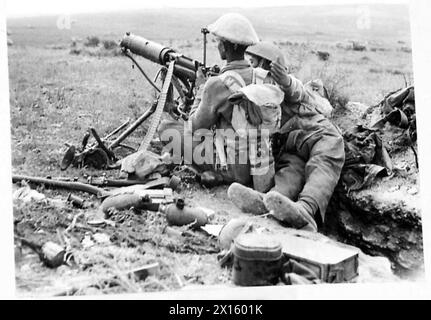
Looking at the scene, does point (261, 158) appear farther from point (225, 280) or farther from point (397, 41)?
point (397, 41)

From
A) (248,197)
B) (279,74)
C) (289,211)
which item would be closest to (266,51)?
(279,74)

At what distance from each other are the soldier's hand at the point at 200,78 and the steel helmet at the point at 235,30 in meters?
0.43

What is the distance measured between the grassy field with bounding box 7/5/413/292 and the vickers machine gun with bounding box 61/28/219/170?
9 cm

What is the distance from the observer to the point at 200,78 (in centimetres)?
626

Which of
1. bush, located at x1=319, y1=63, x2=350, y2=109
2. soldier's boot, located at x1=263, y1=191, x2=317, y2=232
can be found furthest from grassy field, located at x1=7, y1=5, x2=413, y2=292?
soldier's boot, located at x1=263, y1=191, x2=317, y2=232

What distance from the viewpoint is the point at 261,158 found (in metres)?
6.02

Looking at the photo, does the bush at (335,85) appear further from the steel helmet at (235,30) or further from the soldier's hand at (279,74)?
the steel helmet at (235,30)

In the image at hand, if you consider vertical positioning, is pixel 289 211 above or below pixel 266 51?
below

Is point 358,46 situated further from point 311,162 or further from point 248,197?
point 248,197

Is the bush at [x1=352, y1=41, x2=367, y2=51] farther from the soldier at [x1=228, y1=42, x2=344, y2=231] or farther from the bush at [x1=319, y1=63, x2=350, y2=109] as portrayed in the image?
the soldier at [x1=228, y1=42, x2=344, y2=231]

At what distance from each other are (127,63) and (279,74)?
1574 millimetres

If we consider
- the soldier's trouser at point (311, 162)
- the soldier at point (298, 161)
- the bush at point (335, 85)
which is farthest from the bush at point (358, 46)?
the soldier's trouser at point (311, 162)

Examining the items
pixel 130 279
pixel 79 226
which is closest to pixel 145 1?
pixel 79 226

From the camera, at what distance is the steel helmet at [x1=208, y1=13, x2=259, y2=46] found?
5910 millimetres
